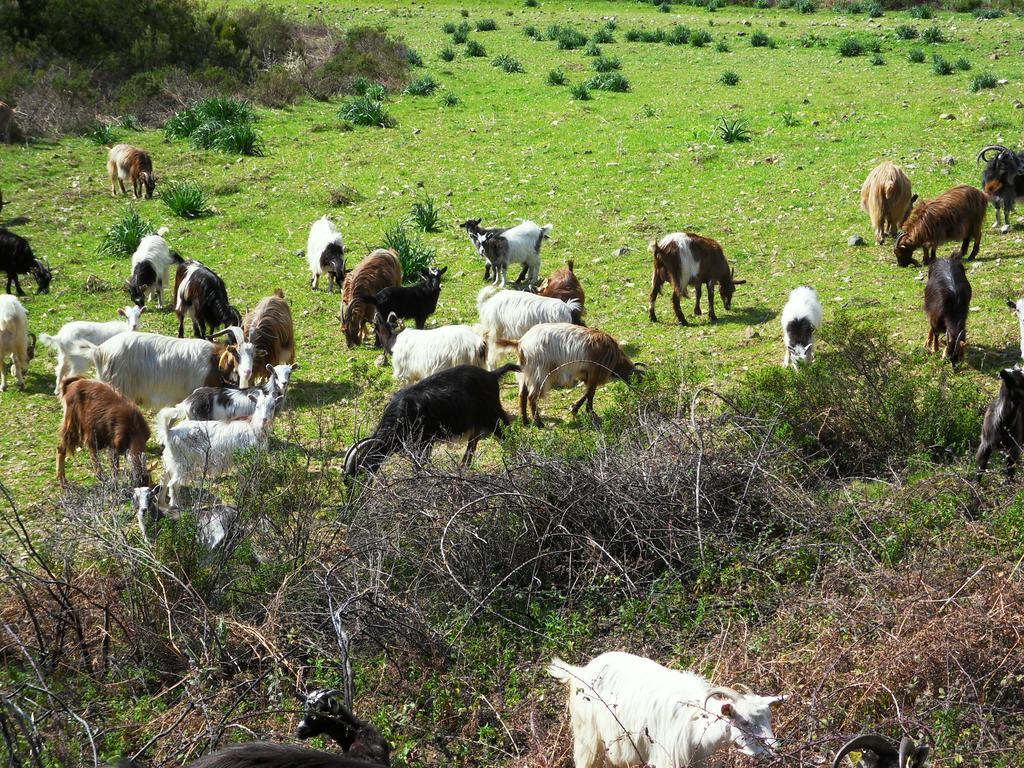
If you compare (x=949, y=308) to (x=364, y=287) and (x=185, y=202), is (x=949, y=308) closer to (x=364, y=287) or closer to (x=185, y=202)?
(x=364, y=287)

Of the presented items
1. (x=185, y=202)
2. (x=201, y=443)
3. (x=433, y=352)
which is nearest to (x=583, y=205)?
(x=185, y=202)

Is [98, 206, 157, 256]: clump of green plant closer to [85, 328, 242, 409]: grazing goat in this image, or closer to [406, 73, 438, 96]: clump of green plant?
[85, 328, 242, 409]: grazing goat

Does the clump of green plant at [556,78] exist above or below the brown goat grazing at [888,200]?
above

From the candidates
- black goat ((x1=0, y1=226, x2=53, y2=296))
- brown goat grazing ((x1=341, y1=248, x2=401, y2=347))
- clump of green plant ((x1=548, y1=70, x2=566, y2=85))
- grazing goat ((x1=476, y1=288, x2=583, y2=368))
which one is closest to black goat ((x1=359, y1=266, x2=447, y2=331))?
brown goat grazing ((x1=341, y1=248, x2=401, y2=347))

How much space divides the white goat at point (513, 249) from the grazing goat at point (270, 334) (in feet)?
10.6

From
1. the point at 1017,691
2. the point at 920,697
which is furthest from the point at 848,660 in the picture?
the point at 1017,691

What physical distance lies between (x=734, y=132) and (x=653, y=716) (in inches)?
614

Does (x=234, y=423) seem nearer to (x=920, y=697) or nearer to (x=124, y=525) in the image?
(x=124, y=525)

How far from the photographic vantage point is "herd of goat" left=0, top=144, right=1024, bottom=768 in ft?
14.2

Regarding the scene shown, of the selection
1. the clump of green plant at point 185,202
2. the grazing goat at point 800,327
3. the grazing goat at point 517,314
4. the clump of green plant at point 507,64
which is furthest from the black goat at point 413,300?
the clump of green plant at point 507,64

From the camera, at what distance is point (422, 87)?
77.5 feet

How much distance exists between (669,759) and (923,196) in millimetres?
12461

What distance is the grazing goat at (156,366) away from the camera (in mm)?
10156

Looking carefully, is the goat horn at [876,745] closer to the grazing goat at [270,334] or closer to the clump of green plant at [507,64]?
the grazing goat at [270,334]
